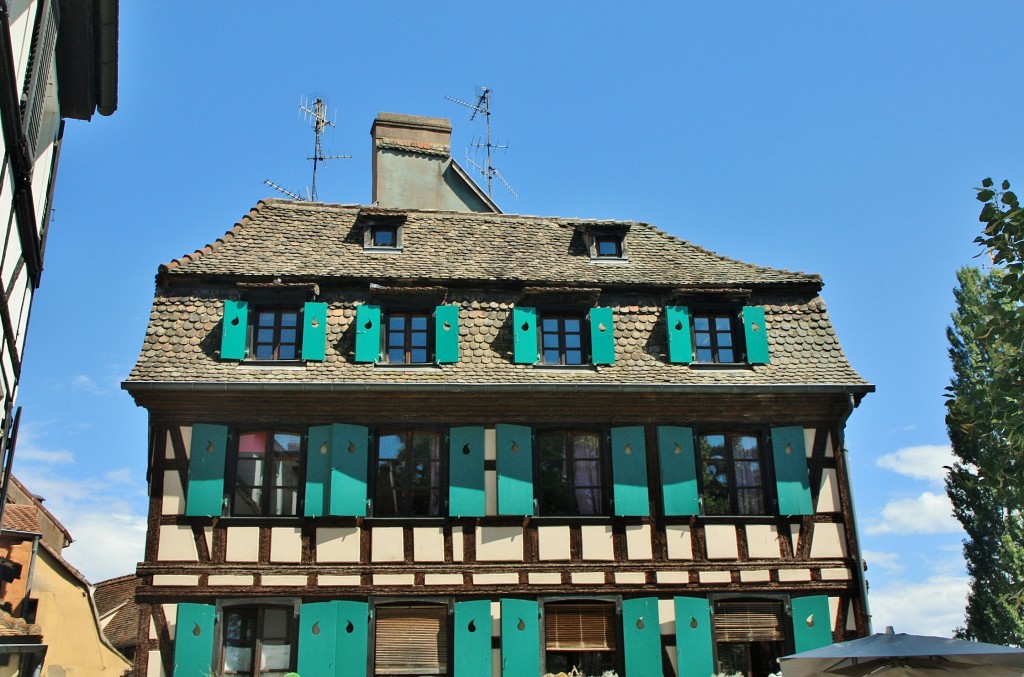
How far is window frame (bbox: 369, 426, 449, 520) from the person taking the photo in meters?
15.3

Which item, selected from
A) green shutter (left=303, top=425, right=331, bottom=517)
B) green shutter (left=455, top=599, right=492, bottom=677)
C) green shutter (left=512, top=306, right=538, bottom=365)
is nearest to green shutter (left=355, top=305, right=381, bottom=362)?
green shutter (left=303, top=425, right=331, bottom=517)

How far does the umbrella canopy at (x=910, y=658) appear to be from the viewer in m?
9.47

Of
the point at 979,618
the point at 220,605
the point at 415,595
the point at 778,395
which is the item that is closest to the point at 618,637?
the point at 415,595

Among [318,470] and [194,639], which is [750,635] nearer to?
[318,470]

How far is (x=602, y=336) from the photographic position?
54.1ft

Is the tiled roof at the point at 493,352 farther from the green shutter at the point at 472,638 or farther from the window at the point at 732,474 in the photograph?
the green shutter at the point at 472,638

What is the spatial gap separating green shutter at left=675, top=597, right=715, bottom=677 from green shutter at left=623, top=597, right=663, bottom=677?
0.98ft

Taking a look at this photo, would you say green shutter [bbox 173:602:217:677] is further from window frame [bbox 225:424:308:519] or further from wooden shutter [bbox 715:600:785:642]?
wooden shutter [bbox 715:600:785:642]

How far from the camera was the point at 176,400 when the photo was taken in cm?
1522

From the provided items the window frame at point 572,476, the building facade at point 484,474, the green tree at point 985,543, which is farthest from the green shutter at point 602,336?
the green tree at point 985,543

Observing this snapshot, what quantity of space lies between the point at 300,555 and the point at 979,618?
21085 mm

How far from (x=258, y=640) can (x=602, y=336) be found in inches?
264

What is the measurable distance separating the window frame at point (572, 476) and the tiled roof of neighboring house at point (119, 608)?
15282 millimetres

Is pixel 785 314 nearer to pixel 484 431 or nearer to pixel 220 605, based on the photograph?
pixel 484 431
